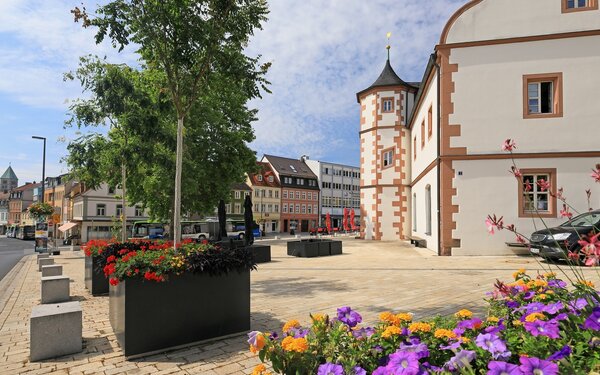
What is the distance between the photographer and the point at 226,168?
2208 cm

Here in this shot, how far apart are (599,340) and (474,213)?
13.2m

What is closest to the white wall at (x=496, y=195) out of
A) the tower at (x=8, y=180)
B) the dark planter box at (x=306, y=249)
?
the dark planter box at (x=306, y=249)

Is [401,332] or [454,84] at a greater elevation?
[454,84]

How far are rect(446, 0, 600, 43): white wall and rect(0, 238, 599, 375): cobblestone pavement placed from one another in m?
8.25

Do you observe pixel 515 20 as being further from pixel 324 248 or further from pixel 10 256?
pixel 10 256

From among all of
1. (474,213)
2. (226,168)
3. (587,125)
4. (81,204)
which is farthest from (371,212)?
(81,204)

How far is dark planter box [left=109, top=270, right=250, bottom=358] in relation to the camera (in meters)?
4.24

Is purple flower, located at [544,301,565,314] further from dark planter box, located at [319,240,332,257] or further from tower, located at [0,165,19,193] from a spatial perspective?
tower, located at [0,165,19,193]

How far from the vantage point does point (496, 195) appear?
14.0 m

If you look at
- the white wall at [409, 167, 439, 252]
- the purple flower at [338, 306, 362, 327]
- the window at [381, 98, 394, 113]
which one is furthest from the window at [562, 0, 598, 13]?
the purple flower at [338, 306, 362, 327]

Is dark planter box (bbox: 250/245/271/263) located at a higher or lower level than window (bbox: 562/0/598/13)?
lower

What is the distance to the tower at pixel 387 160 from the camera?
25516 mm

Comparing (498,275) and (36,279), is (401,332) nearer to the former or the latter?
(498,275)

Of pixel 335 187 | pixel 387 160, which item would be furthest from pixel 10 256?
pixel 335 187
